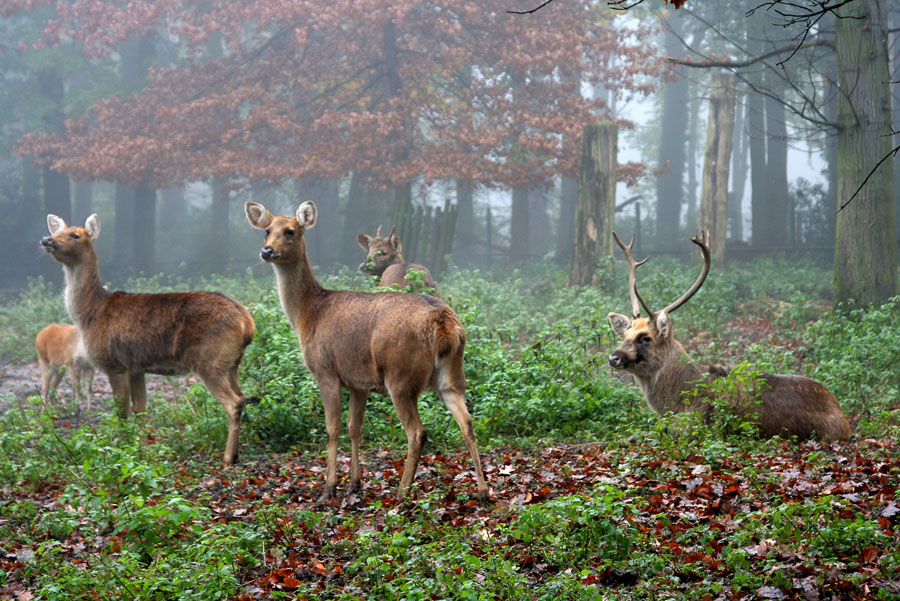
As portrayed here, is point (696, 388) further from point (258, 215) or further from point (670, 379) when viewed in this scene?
point (258, 215)

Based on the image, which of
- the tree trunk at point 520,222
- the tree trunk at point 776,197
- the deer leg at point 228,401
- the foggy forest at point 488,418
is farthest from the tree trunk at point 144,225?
the deer leg at point 228,401

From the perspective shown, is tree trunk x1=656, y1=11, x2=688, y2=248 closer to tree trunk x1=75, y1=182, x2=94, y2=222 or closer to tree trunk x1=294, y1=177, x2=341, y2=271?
tree trunk x1=294, y1=177, x2=341, y2=271

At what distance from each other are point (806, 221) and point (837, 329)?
1469 centimetres

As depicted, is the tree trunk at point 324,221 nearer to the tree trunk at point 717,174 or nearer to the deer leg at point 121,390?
the tree trunk at point 717,174

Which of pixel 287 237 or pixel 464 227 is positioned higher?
pixel 464 227

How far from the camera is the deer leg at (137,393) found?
8.92m

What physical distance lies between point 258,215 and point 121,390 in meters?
2.31

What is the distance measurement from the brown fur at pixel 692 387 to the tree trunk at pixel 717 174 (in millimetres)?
11722

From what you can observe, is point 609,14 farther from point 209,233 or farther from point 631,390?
point 631,390

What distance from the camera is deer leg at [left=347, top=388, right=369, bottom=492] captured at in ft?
22.2

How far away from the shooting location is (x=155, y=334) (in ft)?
28.1

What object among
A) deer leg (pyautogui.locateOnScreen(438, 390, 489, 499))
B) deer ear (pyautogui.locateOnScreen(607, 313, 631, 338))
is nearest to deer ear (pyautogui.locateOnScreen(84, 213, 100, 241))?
deer leg (pyautogui.locateOnScreen(438, 390, 489, 499))

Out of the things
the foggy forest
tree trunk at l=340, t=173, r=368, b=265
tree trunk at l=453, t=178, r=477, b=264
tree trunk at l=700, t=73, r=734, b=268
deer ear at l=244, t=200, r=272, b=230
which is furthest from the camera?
tree trunk at l=453, t=178, r=477, b=264

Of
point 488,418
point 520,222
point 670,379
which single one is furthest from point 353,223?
point 670,379
